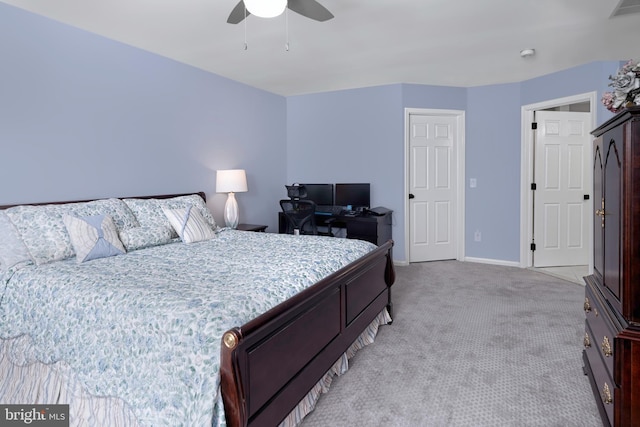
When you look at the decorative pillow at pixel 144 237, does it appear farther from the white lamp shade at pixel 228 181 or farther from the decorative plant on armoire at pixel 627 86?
the decorative plant on armoire at pixel 627 86

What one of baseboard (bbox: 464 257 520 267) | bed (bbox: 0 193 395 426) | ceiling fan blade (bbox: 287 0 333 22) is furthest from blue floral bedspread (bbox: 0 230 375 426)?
A: baseboard (bbox: 464 257 520 267)

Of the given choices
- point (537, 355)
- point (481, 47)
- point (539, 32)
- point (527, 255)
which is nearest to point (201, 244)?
point (537, 355)

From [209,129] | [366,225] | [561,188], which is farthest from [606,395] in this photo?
[209,129]

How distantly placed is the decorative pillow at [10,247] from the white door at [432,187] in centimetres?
423

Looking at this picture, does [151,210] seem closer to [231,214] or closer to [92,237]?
[92,237]

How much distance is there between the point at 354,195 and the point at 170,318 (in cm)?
384

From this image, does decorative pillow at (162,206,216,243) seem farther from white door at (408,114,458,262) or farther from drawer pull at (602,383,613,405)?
white door at (408,114,458,262)

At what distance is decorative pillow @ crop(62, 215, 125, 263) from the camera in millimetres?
2395

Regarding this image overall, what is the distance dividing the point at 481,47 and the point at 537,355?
2788mm

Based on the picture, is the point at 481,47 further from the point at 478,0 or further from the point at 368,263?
the point at 368,263

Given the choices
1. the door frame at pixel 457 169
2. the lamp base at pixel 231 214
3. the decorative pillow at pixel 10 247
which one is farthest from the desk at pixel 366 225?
the decorative pillow at pixel 10 247

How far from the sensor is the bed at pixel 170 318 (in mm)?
1309

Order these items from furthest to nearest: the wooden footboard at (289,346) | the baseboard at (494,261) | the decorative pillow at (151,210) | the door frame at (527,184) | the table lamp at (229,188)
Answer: the baseboard at (494,261) → the door frame at (527,184) → the table lamp at (229,188) → the decorative pillow at (151,210) → the wooden footboard at (289,346)

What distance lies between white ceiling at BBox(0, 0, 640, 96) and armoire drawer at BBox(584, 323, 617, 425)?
94.0 inches
